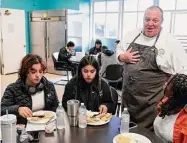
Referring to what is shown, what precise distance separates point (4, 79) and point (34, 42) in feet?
5.93

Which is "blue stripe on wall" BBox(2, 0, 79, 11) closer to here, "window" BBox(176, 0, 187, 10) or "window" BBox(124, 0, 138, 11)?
"window" BBox(124, 0, 138, 11)

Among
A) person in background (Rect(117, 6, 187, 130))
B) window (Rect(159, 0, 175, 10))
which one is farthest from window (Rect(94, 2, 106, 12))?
person in background (Rect(117, 6, 187, 130))

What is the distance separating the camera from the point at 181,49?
1.98 meters

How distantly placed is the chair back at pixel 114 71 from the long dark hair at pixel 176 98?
2284mm

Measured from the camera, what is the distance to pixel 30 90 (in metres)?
1.88

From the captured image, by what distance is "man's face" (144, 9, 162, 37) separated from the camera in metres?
1.94

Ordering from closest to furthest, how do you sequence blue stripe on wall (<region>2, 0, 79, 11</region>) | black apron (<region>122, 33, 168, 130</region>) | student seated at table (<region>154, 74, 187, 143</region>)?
1. student seated at table (<region>154, 74, 187, 143</region>)
2. black apron (<region>122, 33, 168, 130</region>)
3. blue stripe on wall (<region>2, 0, 79, 11</region>)

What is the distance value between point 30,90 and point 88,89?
523 mm

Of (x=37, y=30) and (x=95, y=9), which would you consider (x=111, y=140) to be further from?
(x=95, y=9)

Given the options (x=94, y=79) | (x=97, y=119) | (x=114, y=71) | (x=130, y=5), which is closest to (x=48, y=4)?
(x=130, y=5)

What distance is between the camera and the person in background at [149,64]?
1.94 metres

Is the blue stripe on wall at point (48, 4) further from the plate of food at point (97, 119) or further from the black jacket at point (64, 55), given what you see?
the plate of food at point (97, 119)

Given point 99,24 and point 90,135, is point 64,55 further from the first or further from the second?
point 90,135

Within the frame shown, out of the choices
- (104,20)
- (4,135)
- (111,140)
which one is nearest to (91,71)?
(111,140)
